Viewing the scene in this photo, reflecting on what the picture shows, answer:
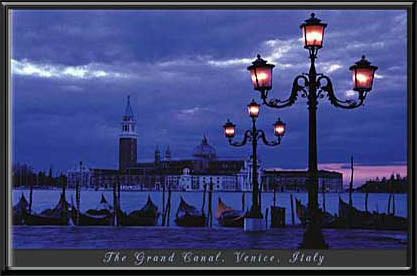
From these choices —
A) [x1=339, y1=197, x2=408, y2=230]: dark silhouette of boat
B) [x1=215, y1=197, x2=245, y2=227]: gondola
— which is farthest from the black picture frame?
[x1=339, y1=197, x2=408, y2=230]: dark silhouette of boat

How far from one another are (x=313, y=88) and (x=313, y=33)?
26.2 inches

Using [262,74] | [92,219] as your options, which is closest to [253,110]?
[262,74]

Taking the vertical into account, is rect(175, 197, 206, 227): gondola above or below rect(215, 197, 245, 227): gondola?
below

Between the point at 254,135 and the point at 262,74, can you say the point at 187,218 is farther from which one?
the point at 262,74

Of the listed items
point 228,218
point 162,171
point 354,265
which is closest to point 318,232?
point 354,265

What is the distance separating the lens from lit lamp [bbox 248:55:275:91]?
916 centimetres

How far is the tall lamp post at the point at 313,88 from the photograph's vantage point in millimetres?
8539

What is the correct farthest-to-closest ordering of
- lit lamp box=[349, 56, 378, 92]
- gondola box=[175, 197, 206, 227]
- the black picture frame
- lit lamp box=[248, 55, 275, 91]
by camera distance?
gondola box=[175, 197, 206, 227]
lit lamp box=[248, 55, 275, 91]
lit lamp box=[349, 56, 378, 92]
the black picture frame

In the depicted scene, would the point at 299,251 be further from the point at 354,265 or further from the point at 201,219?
the point at 201,219

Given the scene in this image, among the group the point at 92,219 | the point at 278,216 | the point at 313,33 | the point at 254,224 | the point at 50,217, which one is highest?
the point at 313,33

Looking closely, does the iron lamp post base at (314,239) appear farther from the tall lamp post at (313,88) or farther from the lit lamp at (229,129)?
the lit lamp at (229,129)

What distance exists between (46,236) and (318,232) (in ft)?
35.8

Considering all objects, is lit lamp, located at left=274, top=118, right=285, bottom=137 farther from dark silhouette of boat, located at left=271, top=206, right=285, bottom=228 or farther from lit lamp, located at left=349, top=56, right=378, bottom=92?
dark silhouette of boat, located at left=271, top=206, right=285, bottom=228

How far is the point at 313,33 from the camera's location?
8570 mm
